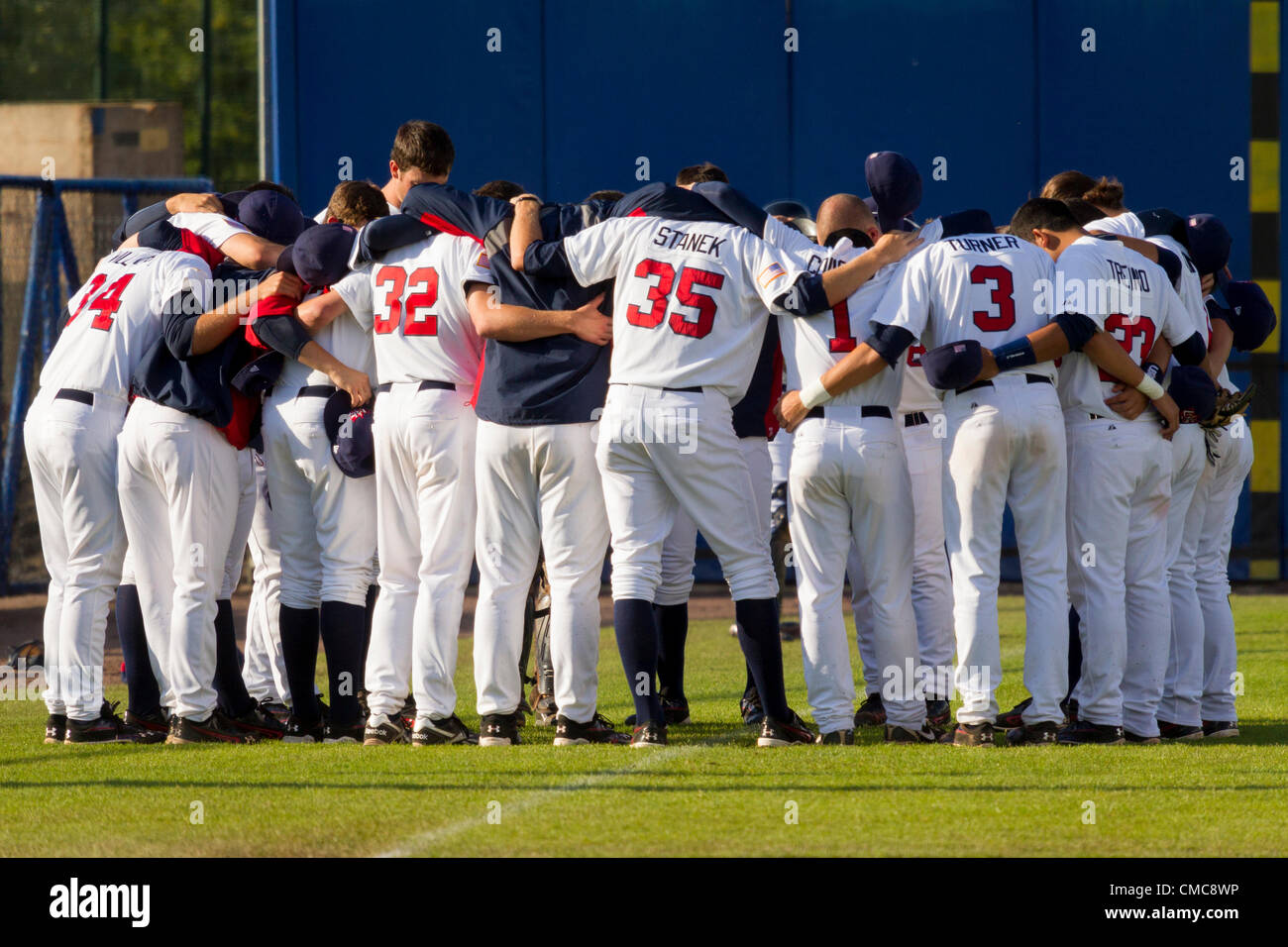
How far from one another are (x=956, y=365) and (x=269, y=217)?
116 inches

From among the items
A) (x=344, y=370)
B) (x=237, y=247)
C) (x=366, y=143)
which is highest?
(x=366, y=143)

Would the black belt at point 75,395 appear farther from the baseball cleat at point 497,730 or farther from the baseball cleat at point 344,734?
the baseball cleat at point 497,730

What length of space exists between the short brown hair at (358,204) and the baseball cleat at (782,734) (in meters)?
2.60

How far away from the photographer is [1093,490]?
19.7 feet

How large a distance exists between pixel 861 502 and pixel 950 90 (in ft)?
28.2

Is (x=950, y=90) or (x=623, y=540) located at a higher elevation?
(x=950, y=90)

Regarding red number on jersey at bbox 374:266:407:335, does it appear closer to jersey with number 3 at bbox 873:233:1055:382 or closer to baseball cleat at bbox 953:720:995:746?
jersey with number 3 at bbox 873:233:1055:382

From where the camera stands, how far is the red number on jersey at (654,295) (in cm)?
580

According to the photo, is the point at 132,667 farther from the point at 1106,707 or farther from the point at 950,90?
the point at 950,90

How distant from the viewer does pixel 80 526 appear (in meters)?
6.27

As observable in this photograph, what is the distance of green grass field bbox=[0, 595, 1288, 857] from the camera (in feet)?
14.3

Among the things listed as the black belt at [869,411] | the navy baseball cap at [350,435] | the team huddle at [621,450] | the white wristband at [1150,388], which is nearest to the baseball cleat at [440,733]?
the team huddle at [621,450]

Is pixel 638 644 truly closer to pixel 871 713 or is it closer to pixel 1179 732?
pixel 871 713
